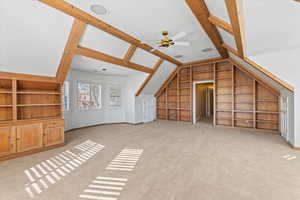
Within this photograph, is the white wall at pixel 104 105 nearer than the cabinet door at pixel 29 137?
No

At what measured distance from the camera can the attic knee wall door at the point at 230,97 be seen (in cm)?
537

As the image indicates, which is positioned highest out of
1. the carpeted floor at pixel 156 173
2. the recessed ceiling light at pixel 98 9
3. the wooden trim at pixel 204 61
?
the wooden trim at pixel 204 61

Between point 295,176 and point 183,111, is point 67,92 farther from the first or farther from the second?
point 295,176

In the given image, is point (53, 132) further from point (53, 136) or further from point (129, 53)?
point (129, 53)

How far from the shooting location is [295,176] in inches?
85.8

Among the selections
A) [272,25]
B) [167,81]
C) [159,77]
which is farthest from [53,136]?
[167,81]

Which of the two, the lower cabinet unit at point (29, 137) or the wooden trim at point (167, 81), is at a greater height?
the wooden trim at point (167, 81)

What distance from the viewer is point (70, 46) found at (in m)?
3.24

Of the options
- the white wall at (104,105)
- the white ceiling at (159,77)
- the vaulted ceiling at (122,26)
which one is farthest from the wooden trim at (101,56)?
the white wall at (104,105)

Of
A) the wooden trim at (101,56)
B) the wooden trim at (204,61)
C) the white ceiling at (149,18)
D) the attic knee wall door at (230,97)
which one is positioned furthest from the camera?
the wooden trim at (204,61)

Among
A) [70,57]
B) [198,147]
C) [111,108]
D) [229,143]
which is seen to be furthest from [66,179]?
[111,108]

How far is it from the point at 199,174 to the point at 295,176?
155 cm

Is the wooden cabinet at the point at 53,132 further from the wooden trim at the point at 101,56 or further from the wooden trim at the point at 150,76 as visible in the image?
the wooden trim at the point at 150,76

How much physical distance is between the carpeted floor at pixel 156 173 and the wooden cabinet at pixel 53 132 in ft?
1.00
